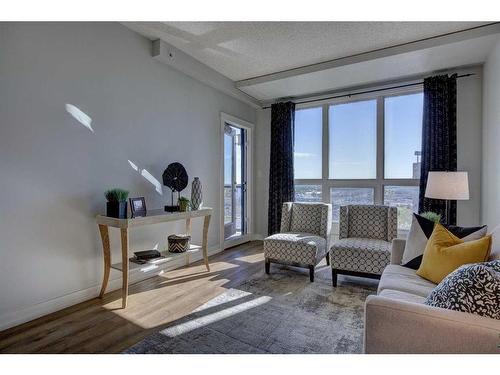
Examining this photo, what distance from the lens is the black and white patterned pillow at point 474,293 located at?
1076 mm

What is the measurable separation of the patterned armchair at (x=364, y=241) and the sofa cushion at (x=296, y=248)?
0.21 m

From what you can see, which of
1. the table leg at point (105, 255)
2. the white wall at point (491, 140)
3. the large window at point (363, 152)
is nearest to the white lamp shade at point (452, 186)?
the white wall at point (491, 140)

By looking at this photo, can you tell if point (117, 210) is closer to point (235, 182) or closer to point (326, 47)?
point (235, 182)

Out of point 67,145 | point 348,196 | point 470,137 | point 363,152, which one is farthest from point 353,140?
point 67,145

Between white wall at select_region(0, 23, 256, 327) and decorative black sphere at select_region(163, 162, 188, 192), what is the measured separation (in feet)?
0.63

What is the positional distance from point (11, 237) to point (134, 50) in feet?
6.88

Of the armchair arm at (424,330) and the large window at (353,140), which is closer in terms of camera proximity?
the armchair arm at (424,330)

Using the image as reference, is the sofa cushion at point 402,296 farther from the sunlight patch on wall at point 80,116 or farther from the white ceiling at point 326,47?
the sunlight patch on wall at point 80,116

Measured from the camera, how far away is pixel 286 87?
4293 mm

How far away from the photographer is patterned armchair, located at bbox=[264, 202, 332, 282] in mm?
3055

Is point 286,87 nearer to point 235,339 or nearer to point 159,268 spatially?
point 159,268

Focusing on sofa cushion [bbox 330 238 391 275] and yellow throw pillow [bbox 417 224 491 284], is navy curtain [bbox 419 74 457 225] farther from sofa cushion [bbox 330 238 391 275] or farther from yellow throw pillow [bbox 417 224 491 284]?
yellow throw pillow [bbox 417 224 491 284]

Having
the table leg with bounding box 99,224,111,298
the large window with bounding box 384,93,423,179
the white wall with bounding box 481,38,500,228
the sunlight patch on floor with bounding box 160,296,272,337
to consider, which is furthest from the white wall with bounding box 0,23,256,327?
the white wall with bounding box 481,38,500,228

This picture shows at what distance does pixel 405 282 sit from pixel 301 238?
1437 mm
